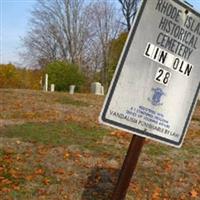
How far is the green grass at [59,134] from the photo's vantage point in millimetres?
7141

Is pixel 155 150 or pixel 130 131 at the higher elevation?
pixel 130 131

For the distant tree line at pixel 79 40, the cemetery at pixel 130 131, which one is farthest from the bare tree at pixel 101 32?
the cemetery at pixel 130 131

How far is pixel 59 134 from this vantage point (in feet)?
25.2

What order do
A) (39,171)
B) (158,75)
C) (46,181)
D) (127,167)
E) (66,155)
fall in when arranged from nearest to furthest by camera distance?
(158,75)
(127,167)
(46,181)
(39,171)
(66,155)

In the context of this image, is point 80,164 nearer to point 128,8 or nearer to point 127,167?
point 127,167

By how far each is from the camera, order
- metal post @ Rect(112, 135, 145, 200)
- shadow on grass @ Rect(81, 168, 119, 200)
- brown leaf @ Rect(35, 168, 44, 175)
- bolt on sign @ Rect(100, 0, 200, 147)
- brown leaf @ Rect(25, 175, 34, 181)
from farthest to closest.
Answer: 1. brown leaf @ Rect(35, 168, 44, 175)
2. brown leaf @ Rect(25, 175, 34, 181)
3. shadow on grass @ Rect(81, 168, 119, 200)
4. metal post @ Rect(112, 135, 145, 200)
5. bolt on sign @ Rect(100, 0, 200, 147)

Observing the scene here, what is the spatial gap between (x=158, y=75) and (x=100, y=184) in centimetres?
362

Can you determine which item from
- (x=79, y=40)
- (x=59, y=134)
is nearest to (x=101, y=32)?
(x=79, y=40)

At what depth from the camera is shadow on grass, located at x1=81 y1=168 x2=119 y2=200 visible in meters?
5.43

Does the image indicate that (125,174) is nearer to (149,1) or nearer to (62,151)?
(149,1)

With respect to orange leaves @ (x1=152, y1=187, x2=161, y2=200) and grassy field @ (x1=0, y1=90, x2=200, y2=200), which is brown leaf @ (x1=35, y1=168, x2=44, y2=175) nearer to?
grassy field @ (x1=0, y1=90, x2=200, y2=200)

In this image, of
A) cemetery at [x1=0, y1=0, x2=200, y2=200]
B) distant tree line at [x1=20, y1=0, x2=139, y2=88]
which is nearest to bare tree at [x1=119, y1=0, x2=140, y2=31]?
distant tree line at [x1=20, y1=0, x2=139, y2=88]

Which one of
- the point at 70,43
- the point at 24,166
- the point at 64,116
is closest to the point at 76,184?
the point at 24,166

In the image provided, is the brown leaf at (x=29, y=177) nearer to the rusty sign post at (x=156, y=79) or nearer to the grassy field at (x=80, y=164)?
the grassy field at (x=80, y=164)
